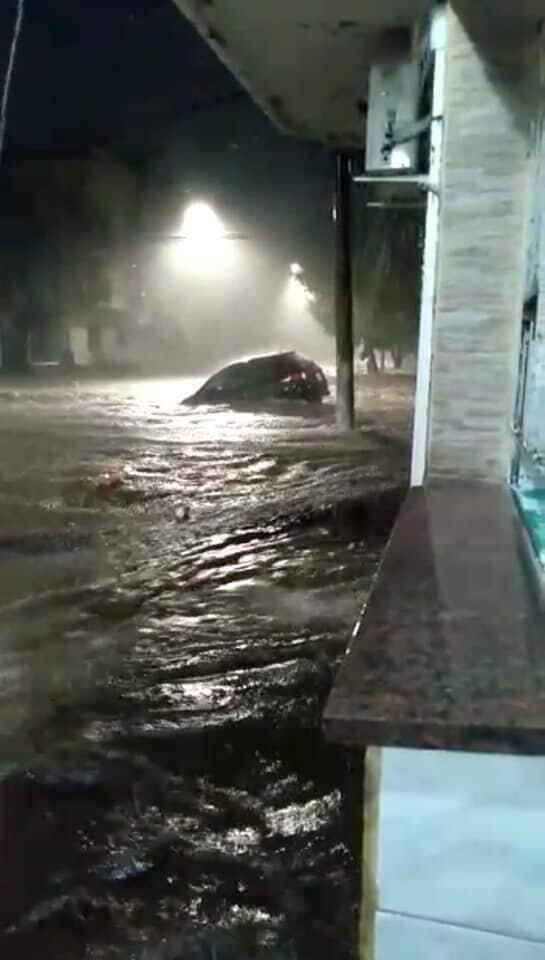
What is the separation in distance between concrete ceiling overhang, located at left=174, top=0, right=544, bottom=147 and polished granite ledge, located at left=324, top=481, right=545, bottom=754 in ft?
3.78

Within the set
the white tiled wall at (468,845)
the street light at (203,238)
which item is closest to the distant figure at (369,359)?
the street light at (203,238)

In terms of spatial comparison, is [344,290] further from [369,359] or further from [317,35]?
[317,35]

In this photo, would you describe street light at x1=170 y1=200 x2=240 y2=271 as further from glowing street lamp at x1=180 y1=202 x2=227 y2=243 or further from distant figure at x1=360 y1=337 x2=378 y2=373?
distant figure at x1=360 y1=337 x2=378 y2=373

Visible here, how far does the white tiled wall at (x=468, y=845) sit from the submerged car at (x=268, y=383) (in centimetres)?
1143

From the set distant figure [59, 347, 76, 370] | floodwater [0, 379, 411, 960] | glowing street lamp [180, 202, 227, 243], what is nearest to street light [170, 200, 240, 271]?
glowing street lamp [180, 202, 227, 243]

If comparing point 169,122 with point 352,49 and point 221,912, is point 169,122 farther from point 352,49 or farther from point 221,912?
point 221,912

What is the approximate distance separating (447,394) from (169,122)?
13.2 metres

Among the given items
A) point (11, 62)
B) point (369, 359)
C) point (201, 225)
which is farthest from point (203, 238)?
point (11, 62)

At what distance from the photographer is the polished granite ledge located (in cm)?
85

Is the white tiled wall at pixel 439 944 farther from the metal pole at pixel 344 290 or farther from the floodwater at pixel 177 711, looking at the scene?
the metal pole at pixel 344 290

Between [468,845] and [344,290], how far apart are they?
324 inches

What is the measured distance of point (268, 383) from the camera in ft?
41.4

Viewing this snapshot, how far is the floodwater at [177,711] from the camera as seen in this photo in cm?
191

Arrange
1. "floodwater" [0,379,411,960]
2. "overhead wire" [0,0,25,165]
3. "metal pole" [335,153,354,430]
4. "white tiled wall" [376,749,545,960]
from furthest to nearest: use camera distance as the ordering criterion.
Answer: "overhead wire" [0,0,25,165] → "metal pole" [335,153,354,430] → "floodwater" [0,379,411,960] → "white tiled wall" [376,749,545,960]
